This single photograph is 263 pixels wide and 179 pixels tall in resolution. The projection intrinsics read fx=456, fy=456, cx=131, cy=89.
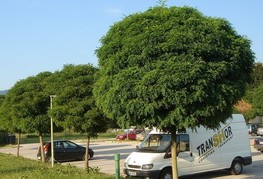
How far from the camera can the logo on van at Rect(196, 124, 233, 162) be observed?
16973mm

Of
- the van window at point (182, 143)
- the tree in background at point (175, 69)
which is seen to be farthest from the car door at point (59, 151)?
the tree in background at point (175, 69)

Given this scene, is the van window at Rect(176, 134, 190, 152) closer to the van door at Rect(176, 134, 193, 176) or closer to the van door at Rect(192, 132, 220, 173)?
the van door at Rect(176, 134, 193, 176)

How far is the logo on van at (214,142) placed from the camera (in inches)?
668

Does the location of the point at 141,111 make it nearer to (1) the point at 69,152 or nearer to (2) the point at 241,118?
(2) the point at 241,118

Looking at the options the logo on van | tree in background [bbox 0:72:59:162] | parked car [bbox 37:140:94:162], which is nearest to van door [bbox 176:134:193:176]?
the logo on van

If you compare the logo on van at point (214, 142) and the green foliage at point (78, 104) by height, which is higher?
the green foliage at point (78, 104)

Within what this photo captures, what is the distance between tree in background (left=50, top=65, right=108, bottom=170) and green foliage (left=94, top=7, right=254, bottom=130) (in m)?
7.67

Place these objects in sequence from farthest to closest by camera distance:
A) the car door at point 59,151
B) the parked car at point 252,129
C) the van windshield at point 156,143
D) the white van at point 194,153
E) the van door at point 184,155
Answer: the parked car at point 252,129 → the car door at point 59,151 → the van door at point 184,155 → the van windshield at point 156,143 → the white van at point 194,153

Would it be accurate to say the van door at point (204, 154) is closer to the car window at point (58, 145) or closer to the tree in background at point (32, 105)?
the tree in background at point (32, 105)

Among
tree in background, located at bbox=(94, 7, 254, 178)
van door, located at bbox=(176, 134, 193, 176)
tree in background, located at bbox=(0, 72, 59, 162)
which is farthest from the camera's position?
tree in background, located at bbox=(0, 72, 59, 162)

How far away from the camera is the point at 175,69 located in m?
8.78

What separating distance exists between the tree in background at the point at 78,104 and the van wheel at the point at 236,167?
527cm

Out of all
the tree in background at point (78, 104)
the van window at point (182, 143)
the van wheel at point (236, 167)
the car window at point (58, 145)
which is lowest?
the van wheel at point (236, 167)

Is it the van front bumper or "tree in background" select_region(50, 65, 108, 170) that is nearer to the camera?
the van front bumper
